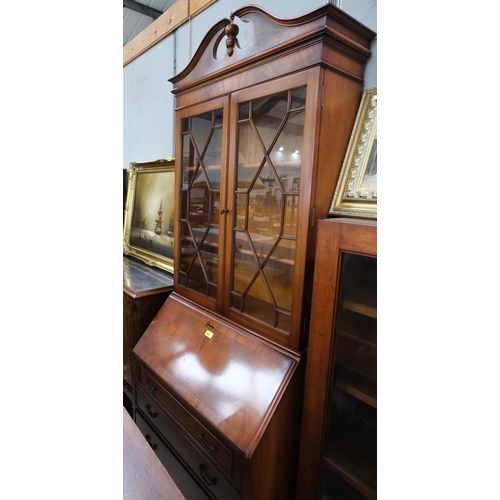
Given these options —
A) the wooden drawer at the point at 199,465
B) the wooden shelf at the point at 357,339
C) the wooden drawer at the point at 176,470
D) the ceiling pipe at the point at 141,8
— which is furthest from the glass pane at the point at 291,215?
the ceiling pipe at the point at 141,8

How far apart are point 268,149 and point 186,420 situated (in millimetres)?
998

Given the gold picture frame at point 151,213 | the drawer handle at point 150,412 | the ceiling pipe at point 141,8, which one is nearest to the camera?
the drawer handle at point 150,412

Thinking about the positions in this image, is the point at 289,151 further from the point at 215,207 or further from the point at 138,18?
the point at 138,18

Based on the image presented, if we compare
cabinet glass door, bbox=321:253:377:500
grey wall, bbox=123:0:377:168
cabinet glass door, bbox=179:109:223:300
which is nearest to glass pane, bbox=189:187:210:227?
cabinet glass door, bbox=179:109:223:300

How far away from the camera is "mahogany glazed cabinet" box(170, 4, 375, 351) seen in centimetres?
92

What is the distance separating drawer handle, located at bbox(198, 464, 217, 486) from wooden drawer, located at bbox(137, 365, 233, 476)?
0.08m

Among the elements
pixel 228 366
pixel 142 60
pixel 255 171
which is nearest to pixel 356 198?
pixel 255 171

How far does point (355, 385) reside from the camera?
3.02 feet

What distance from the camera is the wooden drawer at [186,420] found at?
1028 mm

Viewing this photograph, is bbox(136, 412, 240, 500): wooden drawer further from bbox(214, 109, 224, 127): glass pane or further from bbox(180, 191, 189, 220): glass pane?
bbox(214, 109, 224, 127): glass pane

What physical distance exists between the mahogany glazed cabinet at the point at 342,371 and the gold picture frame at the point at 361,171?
4.7 inches

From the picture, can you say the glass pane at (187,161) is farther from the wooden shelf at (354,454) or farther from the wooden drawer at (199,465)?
the wooden shelf at (354,454)
